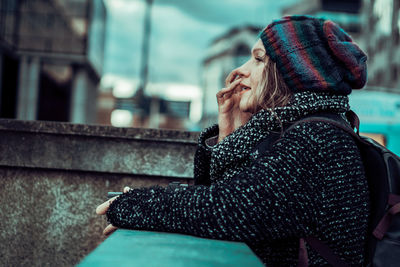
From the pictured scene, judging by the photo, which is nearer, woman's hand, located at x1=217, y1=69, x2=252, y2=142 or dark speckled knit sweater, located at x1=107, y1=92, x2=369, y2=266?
dark speckled knit sweater, located at x1=107, y1=92, x2=369, y2=266

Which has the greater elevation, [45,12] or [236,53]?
[236,53]

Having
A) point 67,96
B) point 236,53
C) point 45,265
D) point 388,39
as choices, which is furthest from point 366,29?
point 45,265

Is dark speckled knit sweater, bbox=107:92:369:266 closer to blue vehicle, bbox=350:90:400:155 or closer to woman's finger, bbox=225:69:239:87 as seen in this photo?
woman's finger, bbox=225:69:239:87

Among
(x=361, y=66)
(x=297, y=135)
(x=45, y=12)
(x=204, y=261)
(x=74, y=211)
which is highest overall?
(x=45, y=12)

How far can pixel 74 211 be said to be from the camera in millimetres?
3410

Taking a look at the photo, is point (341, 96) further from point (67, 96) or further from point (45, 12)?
point (67, 96)

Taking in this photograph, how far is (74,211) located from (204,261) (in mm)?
2192

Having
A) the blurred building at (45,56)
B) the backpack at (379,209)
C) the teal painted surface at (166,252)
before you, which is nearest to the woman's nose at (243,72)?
the backpack at (379,209)

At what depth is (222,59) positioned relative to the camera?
100 metres

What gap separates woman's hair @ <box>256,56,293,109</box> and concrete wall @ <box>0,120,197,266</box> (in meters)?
1.24

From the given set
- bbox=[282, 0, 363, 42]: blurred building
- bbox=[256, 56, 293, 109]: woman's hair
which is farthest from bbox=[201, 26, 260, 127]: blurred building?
bbox=[256, 56, 293, 109]: woman's hair

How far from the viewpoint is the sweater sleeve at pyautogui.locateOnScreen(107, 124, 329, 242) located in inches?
69.9

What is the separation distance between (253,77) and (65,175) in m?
1.65

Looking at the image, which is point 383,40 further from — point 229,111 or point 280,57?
point 280,57
